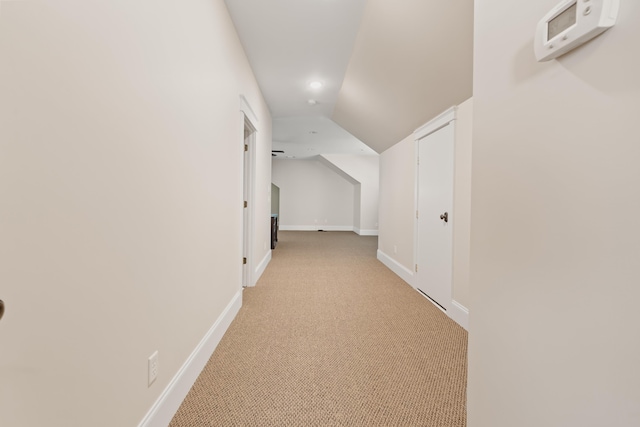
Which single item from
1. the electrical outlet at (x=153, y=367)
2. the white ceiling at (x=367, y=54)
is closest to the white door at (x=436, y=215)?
the white ceiling at (x=367, y=54)

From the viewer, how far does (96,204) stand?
2.98 feet

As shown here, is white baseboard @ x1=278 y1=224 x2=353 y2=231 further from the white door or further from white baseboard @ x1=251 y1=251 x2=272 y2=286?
the white door

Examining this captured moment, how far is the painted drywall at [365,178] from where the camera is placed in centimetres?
895

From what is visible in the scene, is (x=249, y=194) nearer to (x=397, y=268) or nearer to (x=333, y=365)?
(x=333, y=365)

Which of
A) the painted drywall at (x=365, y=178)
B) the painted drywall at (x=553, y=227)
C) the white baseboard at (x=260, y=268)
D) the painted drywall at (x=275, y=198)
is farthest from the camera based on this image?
the painted drywall at (x=275, y=198)

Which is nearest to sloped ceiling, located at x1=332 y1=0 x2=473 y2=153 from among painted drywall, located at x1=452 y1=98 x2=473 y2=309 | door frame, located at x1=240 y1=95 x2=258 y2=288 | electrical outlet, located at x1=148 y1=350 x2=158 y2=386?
painted drywall, located at x1=452 y1=98 x2=473 y2=309

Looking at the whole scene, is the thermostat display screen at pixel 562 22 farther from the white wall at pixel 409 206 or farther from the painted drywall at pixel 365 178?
the painted drywall at pixel 365 178

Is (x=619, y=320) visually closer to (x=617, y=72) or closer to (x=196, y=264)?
(x=617, y=72)

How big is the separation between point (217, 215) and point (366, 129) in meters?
3.37

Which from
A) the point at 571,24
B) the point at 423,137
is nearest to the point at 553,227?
the point at 571,24

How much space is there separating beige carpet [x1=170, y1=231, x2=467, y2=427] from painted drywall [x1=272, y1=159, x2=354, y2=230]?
677 cm

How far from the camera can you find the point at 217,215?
214 cm

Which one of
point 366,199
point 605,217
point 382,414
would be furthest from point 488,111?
point 366,199

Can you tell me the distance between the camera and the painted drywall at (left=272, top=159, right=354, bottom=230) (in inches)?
399
